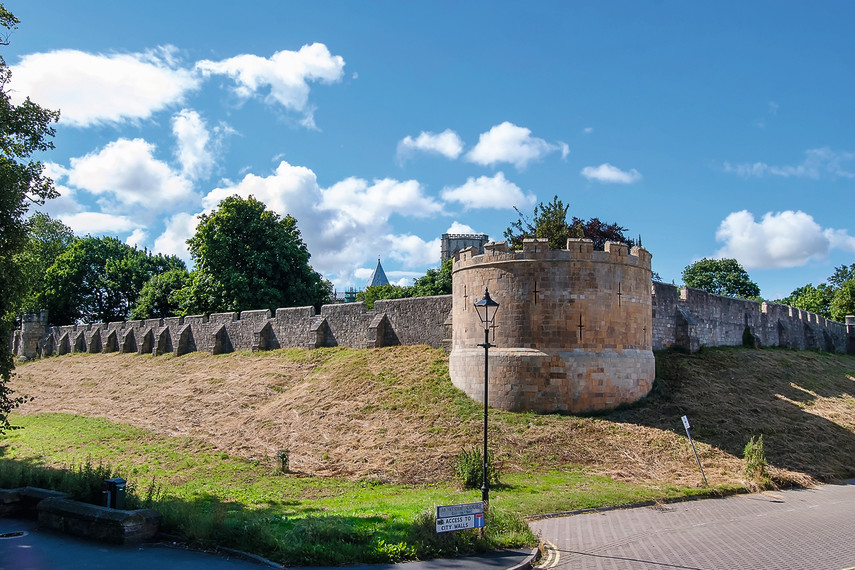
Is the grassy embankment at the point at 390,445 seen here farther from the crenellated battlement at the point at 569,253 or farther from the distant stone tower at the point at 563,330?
the crenellated battlement at the point at 569,253

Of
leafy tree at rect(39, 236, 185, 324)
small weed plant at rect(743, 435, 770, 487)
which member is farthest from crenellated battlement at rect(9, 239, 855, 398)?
leafy tree at rect(39, 236, 185, 324)

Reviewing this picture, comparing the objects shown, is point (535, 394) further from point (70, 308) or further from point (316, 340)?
point (70, 308)

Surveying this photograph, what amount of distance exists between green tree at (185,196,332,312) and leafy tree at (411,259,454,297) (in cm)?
1371

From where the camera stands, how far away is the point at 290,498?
1402cm

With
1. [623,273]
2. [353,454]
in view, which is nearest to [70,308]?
[353,454]

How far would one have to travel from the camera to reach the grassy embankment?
33.8 ft

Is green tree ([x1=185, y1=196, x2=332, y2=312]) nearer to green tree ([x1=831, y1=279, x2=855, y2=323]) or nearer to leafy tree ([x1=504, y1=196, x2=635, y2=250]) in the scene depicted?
leafy tree ([x1=504, y1=196, x2=635, y2=250])

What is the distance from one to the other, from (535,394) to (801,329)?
2357cm

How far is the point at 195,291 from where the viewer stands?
1625 inches

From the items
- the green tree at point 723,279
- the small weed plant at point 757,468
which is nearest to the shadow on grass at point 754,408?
the small weed plant at point 757,468

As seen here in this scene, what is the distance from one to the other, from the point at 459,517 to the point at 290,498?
600 centimetres

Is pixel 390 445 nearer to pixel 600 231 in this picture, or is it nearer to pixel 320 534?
pixel 320 534

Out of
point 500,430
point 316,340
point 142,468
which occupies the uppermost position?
point 316,340

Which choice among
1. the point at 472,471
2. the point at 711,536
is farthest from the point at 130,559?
the point at 711,536
